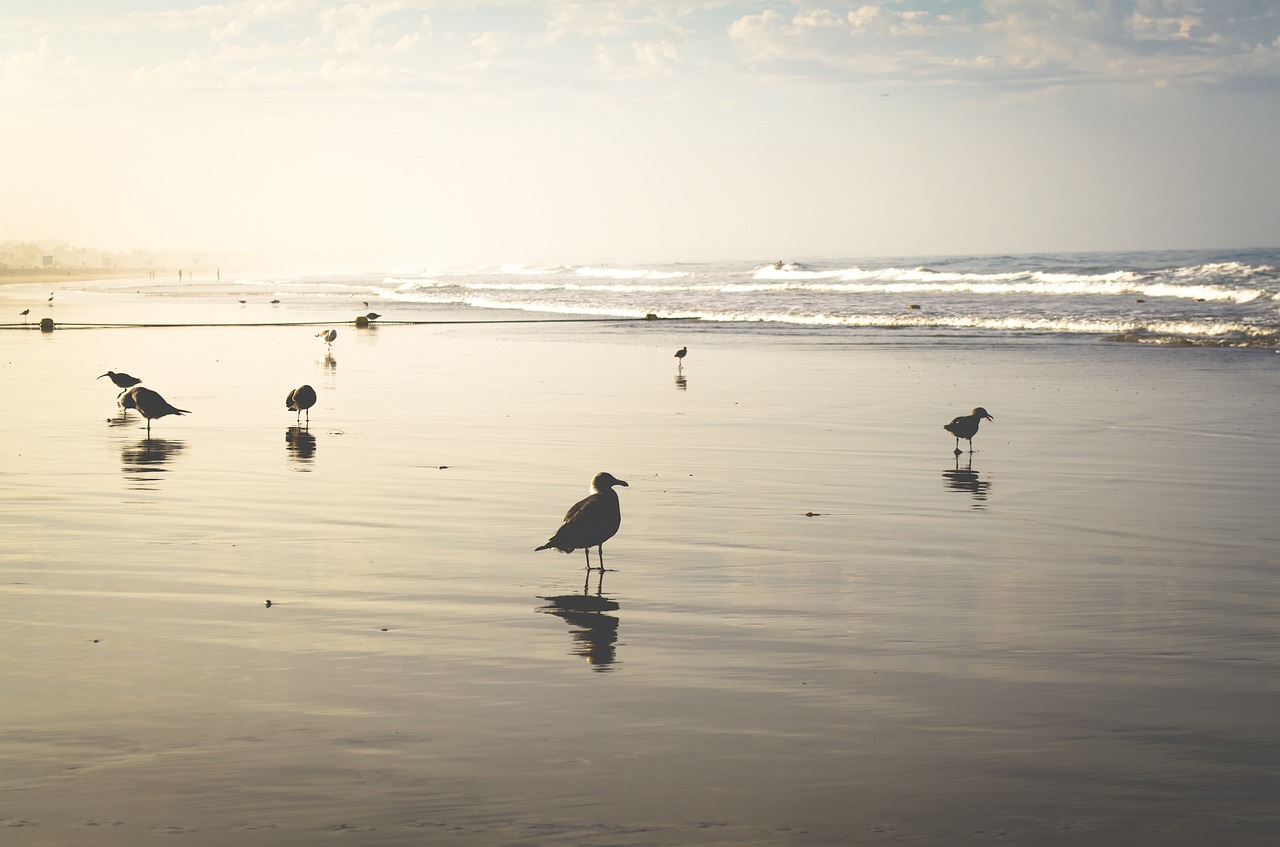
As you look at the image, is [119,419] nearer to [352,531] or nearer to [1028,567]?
[352,531]

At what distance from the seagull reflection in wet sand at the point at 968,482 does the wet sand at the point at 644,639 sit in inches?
2.5

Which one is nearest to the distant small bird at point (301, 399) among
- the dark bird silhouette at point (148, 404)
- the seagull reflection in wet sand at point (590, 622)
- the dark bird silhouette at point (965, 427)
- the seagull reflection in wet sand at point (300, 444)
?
the seagull reflection in wet sand at point (300, 444)

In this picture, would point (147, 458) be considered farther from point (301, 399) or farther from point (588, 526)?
point (588, 526)

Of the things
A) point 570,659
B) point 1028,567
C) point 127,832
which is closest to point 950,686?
point 570,659

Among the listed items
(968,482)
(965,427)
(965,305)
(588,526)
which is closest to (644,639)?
(588,526)

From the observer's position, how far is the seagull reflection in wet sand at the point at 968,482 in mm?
10992

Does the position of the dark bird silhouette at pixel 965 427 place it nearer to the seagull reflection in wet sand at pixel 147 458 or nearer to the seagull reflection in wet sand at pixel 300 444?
the seagull reflection in wet sand at pixel 300 444

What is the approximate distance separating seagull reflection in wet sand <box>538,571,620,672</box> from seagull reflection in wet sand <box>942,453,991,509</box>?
4571 millimetres

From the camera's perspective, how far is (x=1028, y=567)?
826 centimetres

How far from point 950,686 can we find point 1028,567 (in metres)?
2.84

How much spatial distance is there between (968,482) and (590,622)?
6.14 metres

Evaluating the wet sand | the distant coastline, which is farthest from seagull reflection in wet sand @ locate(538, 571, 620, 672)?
the distant coastline

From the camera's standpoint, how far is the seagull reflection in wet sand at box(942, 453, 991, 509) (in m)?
11.0

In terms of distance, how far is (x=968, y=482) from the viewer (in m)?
11.8
